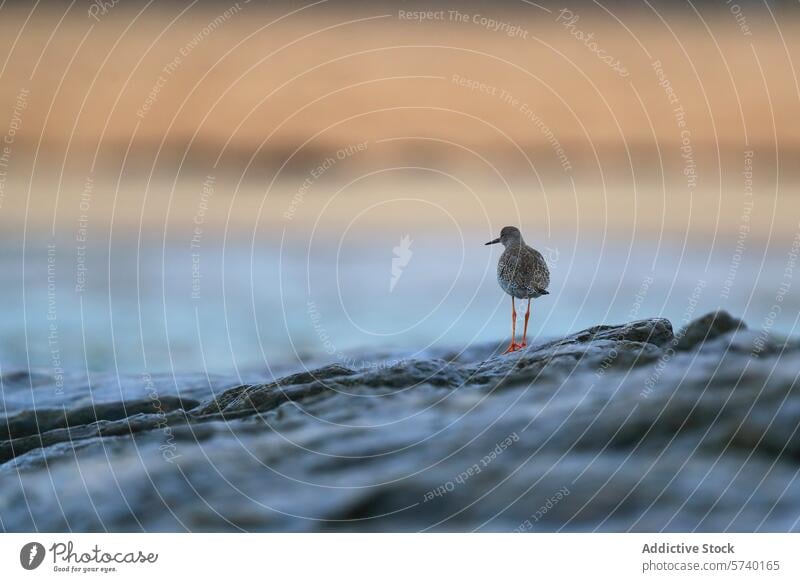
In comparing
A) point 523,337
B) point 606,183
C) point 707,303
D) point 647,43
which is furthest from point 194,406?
point 647,43

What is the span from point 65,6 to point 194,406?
1.53 metres

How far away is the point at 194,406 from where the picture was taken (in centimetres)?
281

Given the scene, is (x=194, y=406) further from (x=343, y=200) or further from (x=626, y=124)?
(x=626, y=124)

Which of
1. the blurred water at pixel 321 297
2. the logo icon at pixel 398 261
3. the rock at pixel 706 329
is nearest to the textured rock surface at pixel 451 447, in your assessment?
the rock at pixel 706 329

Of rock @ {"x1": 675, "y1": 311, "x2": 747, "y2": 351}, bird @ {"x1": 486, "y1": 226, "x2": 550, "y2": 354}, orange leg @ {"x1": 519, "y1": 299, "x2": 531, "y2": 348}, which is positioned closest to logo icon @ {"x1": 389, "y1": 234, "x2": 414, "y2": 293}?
bird @ {"x1": 486, "y1": 226, "x2": 550, "y2": 354}

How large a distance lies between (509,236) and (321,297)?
28.5 inches

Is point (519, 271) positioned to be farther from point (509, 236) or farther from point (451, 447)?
point (451, 447)

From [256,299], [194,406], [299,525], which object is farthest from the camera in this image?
[256,299]

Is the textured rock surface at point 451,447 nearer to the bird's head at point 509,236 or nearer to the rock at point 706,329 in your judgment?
the rock at point 706,329
